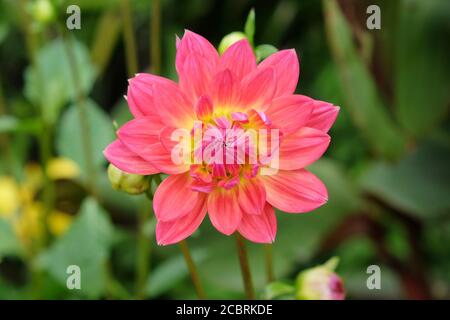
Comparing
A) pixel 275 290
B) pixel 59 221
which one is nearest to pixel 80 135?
pixel 59 221

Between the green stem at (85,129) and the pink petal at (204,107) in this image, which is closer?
the pink petal at (204,107)

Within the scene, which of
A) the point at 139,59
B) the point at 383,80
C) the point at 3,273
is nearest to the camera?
the point at 383,80

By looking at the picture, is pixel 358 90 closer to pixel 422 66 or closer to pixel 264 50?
pixel 422 66

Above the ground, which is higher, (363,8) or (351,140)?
(363,8)

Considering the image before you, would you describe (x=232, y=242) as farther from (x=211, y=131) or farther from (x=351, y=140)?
(x=211, y=131)

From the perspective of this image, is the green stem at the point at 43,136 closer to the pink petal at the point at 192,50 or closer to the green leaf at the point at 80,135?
the green leaf at the point at 80,135

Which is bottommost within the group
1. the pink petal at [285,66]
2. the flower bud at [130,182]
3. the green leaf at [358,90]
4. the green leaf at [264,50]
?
the flower bud at [130,182]

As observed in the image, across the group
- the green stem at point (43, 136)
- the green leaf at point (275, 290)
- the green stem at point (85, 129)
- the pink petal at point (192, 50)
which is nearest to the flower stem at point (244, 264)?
the green leaf at point (275, 290)
